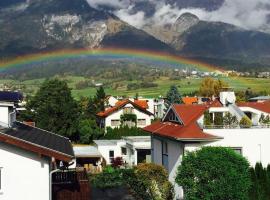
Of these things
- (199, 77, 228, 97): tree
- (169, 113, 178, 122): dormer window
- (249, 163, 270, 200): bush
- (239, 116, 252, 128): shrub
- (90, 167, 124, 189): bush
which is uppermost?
(199, 77, 228, 97): tree

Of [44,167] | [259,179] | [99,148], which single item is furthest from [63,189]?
[99,148]

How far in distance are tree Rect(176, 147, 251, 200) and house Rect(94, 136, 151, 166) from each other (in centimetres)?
2397

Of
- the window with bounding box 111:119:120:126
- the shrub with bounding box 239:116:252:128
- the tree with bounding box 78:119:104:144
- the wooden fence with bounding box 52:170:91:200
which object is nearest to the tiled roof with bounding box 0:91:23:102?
the wooden fence with bounding box 52:170:91:200

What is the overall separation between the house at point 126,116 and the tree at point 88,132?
323 inches

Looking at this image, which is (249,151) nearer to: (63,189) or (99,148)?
(63,189)

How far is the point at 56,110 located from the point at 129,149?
56.2ft

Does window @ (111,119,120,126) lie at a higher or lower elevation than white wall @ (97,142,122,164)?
higher

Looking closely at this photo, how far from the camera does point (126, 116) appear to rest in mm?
74438

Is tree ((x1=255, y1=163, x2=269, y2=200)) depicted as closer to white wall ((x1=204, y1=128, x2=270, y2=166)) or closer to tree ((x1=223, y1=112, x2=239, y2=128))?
white wall ((x1=204, y1=128, x2=270, y2=166))

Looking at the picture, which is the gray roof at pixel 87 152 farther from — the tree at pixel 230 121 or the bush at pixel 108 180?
the tree at pixel 230 121

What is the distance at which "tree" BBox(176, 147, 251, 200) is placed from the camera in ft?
66.1

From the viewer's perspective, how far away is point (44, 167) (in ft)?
49.9

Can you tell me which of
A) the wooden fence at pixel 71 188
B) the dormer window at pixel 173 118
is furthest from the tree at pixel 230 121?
the wooden fence at pixel 71 188

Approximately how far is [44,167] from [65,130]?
47.7 m
